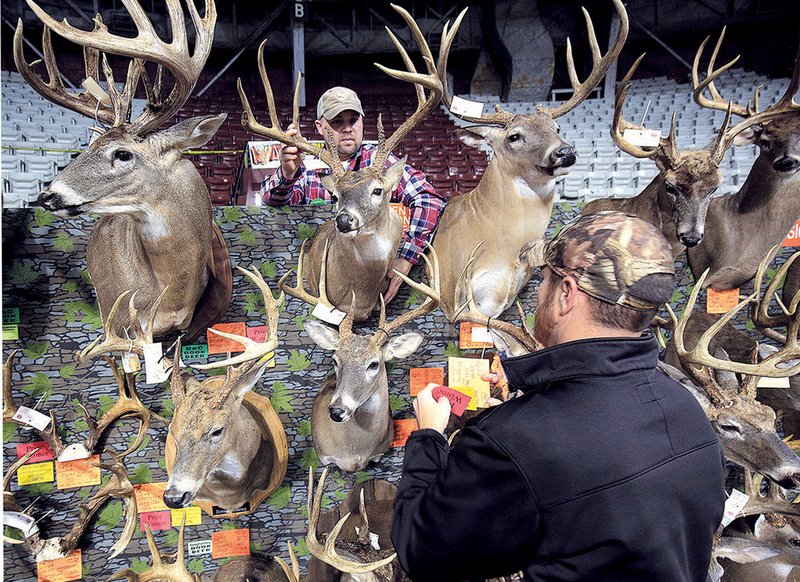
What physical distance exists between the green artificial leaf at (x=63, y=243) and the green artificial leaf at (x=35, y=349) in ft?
1.58

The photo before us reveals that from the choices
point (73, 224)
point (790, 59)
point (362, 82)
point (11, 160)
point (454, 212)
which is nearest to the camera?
point (73, 224)

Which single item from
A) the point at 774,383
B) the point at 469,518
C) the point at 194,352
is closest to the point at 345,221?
the point at 194,352

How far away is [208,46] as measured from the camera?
1.94 meters

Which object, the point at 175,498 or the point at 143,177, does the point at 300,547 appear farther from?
→ the point at 143,177

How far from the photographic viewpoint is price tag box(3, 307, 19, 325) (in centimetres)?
244

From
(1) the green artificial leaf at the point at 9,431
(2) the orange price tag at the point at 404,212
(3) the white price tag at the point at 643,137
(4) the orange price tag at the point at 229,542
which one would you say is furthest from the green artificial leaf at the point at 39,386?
(3) the white price tag at the point at 643,137

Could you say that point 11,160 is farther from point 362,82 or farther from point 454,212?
point 362,82

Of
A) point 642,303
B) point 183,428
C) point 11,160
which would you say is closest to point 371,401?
point 183,428

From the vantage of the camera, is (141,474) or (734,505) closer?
(734,505)

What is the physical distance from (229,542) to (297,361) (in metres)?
1.05

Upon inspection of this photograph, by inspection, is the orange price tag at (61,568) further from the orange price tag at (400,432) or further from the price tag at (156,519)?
the orange price tag at (400,432)

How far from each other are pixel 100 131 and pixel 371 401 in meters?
1.66

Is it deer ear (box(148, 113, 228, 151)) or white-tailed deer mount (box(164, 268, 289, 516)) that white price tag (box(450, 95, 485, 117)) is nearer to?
deer ear (box(148, 113, 228, 151))

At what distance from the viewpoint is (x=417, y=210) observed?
268 centimetres
